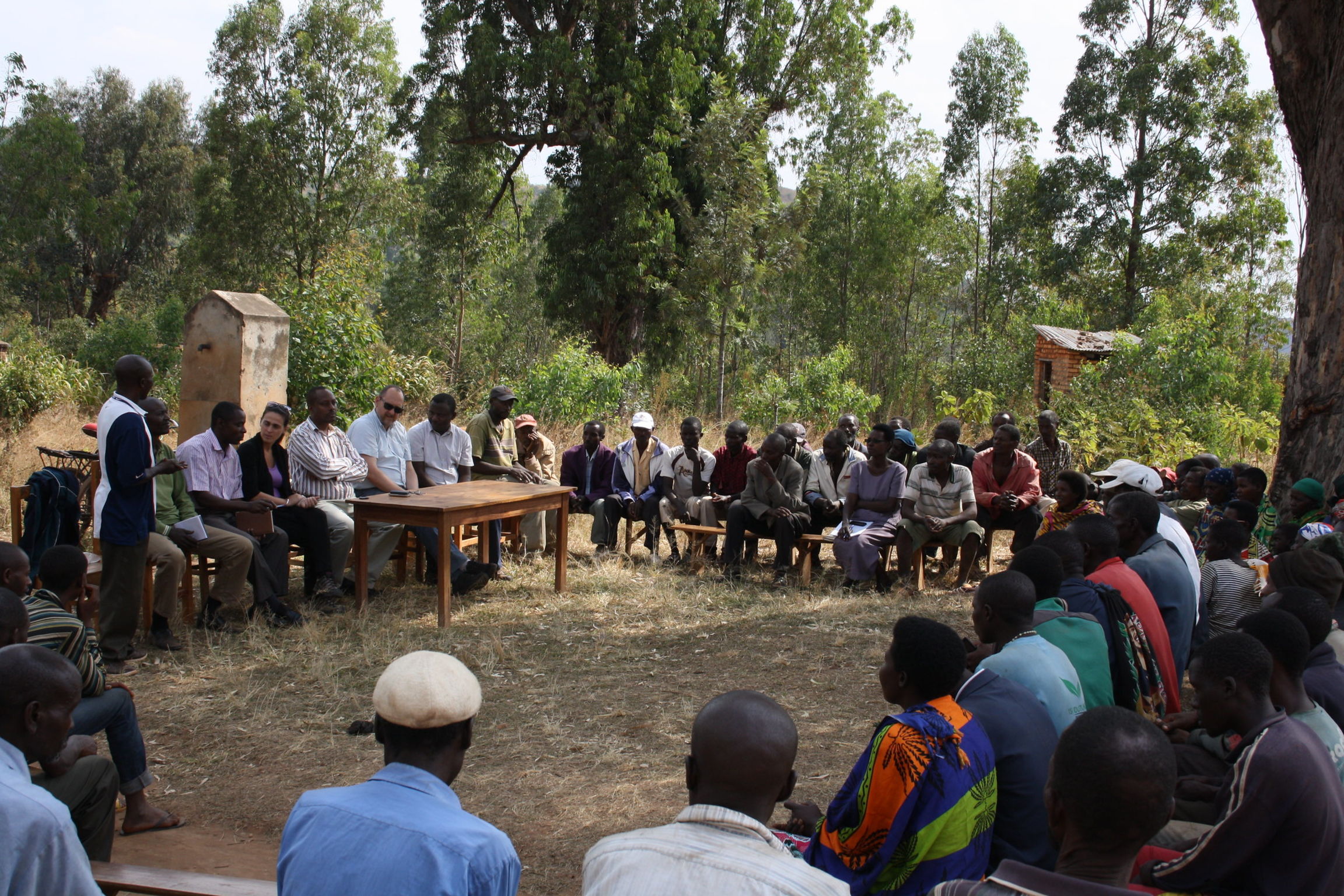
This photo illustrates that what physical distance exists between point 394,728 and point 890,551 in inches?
315

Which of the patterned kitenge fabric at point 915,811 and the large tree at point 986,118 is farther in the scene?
the large tree at point 986,118

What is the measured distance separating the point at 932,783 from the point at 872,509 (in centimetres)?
575

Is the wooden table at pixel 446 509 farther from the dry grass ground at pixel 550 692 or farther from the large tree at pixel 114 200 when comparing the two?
the large tree at pixel 114 200

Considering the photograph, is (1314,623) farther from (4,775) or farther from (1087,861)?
(4,775)

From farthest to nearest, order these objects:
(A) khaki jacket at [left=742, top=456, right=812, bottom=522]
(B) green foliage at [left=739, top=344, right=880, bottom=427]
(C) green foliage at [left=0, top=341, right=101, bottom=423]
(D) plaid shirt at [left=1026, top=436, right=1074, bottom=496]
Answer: (B) green foliage at [left=739, top=344, right=880, bottom=427] → (C) green foliage at [left=0, top=341, right=101, bottom=423] → (D) plaid shirt at [left=1026, top=436, right=1074, bottom=496] → (A) khaki jacket at [left=742, top=456, right=812, bottom=522]

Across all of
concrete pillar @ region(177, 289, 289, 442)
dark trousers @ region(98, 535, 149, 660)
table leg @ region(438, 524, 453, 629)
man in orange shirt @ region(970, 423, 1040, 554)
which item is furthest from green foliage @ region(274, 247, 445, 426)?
man in orange shirt @ region(970, 423, 1040, 554)

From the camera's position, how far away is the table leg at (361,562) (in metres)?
6.50

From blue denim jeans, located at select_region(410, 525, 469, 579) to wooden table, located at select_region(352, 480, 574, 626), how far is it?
0.51ft

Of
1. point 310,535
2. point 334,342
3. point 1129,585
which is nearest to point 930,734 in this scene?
point 1129,585

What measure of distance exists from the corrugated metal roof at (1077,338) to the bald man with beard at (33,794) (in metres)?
21.0

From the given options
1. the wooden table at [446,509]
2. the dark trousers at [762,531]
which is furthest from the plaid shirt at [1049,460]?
the wooden table at [446,509]

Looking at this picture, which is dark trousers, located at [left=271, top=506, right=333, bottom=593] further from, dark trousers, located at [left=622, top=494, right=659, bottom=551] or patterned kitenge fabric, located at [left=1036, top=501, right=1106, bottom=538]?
patterned kitenge fabric, located at [left=1036, top=501, right=1106, bottom=538]

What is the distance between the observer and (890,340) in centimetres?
3061

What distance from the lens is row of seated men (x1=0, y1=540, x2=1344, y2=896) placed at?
70.5 inches
